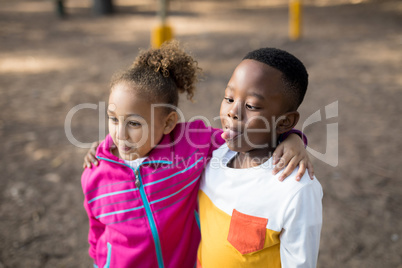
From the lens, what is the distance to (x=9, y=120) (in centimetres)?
477

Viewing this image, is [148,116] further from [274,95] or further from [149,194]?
[274,95]

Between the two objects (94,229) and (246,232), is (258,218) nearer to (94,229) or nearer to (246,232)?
(246,232)

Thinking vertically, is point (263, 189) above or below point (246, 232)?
above

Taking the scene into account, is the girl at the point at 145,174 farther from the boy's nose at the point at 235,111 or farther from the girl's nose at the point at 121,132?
the boy's nose at the point at 235,111

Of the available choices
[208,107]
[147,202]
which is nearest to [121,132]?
[147,202]

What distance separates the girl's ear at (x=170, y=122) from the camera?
5.81 ft

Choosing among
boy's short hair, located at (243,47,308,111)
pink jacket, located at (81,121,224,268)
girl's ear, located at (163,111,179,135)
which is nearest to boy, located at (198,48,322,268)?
boy's short hair, located at (243,47,308,111)

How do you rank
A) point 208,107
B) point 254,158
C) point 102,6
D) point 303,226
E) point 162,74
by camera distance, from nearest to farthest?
point 303,226
point 254,158
point 162,74
point 208,107
point 102,6

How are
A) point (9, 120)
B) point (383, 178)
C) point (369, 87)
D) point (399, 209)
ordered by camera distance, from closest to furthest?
point (399, 209), point (383, 178), point (9, 120), point (369, 87)

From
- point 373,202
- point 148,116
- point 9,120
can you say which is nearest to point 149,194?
point 148,116

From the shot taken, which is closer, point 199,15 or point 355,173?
point 355,173

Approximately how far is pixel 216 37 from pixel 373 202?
629cm

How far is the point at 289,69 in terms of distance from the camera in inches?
57.2

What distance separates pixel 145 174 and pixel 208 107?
354 cm
